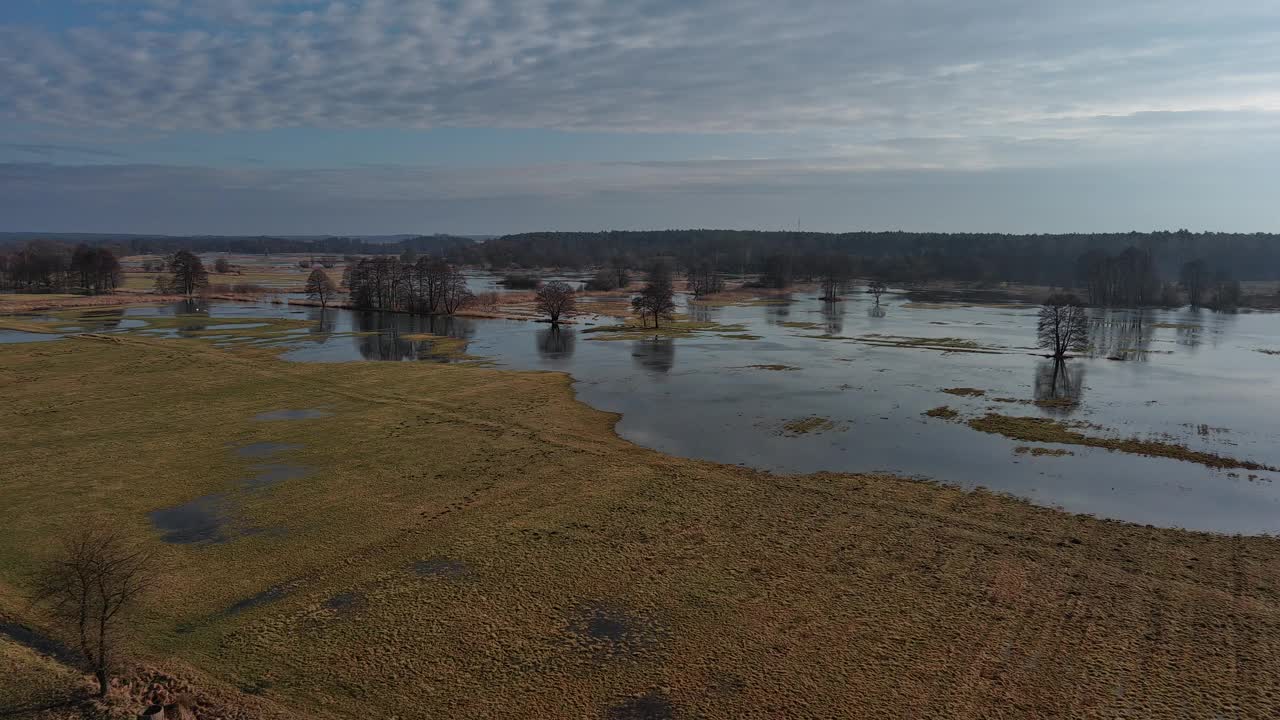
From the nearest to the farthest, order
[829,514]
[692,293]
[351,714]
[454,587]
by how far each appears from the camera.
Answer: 1. [351,714]
2. [454,587]
3. [829,514]
4. [692,293]

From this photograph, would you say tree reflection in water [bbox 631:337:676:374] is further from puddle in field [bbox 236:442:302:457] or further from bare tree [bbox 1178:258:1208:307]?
bare tree [bbox 1178:258:1208:307]

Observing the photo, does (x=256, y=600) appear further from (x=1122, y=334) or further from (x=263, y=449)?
(x=1122, y=334)

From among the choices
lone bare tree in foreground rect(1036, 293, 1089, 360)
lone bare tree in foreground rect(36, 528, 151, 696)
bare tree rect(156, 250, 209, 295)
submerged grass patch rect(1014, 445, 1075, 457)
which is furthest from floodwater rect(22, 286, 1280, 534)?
bare tree rect(156, 250, 209, 295)

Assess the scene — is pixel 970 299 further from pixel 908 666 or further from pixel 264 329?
pixel 908 666

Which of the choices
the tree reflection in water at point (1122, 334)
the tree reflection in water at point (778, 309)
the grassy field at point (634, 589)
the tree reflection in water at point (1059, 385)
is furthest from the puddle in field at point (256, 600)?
the tree reflection in water at point (778, 309)

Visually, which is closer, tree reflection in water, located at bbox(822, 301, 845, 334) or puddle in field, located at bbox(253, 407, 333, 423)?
puddle in field, located at bbox(253, 407, 333, 423)

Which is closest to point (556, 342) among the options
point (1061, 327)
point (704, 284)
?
point (1061, 327)

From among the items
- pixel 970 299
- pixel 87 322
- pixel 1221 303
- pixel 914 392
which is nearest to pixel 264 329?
pixel 87 322
